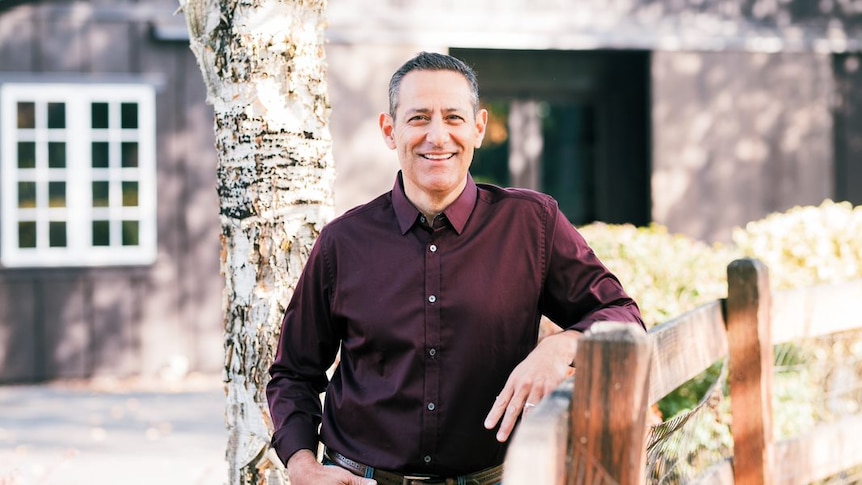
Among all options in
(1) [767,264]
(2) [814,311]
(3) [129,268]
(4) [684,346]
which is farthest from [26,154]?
(4) [684,346]

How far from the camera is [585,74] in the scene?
37.7 ft

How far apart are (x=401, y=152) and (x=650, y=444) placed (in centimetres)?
95

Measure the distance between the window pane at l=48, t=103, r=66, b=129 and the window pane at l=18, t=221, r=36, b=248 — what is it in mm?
930

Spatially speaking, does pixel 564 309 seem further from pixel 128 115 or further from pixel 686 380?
pixel 128 115

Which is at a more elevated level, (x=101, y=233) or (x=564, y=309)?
(x=101, y=233)

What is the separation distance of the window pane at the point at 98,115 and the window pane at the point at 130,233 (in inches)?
37.0

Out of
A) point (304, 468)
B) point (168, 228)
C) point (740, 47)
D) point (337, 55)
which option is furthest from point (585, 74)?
point (304, 468)

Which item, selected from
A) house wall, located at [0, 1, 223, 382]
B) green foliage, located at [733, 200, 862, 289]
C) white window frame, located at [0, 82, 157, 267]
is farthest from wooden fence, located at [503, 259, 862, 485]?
white window frame, located at [0, 82, 157, 267]

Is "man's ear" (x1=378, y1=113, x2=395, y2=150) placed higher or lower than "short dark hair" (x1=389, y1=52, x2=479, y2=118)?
lower

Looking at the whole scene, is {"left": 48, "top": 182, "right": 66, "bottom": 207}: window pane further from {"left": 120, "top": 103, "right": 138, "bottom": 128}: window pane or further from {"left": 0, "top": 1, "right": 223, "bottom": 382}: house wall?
{"left": 120, "top": 103, "right": 138, "bottom": 128}: window pane

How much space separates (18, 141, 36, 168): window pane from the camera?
9.73 m

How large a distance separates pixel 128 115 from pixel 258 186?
6.95 metres

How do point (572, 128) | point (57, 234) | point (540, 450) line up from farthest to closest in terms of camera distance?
1. point (572, 128)
2. point (57, 234)
3. point (540, 450)

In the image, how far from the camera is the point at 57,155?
9.80 m
